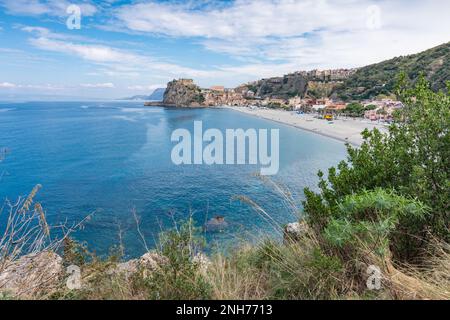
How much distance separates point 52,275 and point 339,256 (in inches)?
113

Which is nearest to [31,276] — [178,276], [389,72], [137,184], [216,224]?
[178,276]

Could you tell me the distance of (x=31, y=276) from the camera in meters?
3.00

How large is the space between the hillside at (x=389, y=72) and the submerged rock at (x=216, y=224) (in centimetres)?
4693

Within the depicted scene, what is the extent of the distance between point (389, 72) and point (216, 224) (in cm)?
8599

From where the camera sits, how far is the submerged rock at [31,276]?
2783mm

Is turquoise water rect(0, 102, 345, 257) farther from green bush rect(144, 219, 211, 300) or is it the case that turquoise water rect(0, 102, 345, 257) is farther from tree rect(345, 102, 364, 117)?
tree rect(345, 102, 364, 117)

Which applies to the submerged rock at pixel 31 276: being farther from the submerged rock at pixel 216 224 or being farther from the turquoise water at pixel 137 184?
the submerged rock at pixel 216 224


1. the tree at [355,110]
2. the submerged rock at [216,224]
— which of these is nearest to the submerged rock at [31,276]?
the submerged rock at [216,224]

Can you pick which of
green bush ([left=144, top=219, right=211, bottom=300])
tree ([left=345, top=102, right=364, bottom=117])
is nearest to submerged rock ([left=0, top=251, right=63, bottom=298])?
green bush ([left=144, top=219, right=211, bottom=300])

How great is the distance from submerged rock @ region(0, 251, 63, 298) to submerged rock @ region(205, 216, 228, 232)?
34.6 ft

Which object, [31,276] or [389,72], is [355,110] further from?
[31,276]
